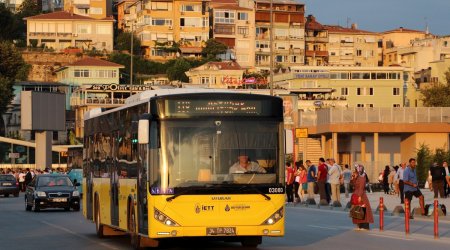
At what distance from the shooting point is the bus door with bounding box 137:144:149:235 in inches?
880

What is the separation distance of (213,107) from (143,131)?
4.65 feet

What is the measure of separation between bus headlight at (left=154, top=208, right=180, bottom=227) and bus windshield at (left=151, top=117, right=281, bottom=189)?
462 mm

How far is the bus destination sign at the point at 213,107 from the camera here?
2233 centimetres

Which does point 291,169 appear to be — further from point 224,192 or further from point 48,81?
point 48,81

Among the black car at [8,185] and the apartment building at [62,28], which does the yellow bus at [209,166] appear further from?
the apartment building at [62,28]

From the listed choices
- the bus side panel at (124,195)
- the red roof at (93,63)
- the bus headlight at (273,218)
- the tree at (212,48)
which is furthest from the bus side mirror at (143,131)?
the tree at (212,48)

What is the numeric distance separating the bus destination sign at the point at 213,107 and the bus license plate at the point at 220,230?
1976mm

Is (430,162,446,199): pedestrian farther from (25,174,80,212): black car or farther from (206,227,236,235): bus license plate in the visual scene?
(206,227,236,235): bus license plate

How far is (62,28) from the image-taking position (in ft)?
648

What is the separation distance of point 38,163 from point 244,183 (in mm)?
82464

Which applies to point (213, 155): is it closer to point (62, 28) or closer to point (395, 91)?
point (395, 91)

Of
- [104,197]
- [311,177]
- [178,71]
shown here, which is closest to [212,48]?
[178,71]

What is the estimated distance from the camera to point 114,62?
192875 millimetres

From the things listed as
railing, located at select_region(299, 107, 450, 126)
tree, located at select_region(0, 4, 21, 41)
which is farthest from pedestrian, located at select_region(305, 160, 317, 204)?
tree, located at select_region(0, 4, 21, 41)
